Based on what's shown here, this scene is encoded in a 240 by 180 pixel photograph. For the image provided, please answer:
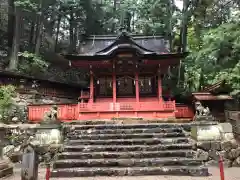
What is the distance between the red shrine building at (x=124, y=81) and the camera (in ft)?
47.0

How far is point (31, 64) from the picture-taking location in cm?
2041

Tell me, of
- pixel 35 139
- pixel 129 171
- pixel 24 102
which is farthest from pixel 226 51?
pixel 24 102

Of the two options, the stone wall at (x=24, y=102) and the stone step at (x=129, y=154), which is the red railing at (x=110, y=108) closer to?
the stone wall at (x=24, y=102)

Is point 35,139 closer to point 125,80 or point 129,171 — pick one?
point 129,171

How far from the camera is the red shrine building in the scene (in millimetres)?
14328

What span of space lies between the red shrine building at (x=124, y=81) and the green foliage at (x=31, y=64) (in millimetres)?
4218

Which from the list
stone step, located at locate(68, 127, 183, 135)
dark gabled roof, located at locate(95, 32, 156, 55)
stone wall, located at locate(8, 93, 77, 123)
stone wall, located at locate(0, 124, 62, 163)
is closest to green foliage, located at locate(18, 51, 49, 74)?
stone wall, located at locate(8, 93, 77, 123)

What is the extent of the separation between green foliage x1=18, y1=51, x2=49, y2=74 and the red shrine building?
4218 mm

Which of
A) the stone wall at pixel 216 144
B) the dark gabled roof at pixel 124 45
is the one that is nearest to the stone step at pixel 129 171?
the stone wall at pixel 216 144

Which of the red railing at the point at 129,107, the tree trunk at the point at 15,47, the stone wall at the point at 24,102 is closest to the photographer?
the stone wall at the point at 24,102

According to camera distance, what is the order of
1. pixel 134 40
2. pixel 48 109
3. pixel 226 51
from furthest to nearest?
pixel 134 40, pixel 48 109, pixel 226 51

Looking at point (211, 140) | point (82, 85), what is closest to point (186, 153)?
point (211, 140)

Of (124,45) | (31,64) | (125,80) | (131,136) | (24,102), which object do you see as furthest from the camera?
(31,64)

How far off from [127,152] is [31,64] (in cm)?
1536
